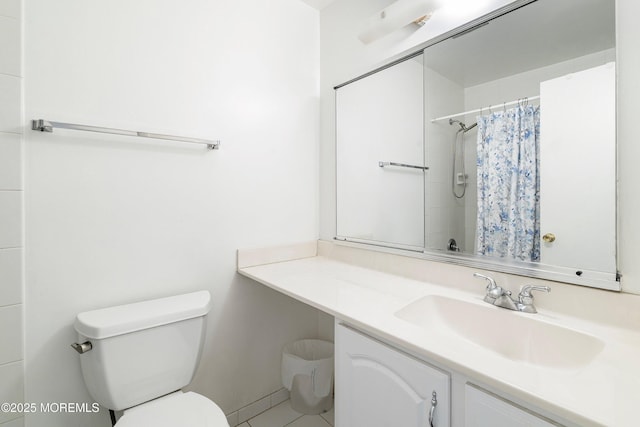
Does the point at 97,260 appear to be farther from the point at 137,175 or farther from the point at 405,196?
the point at 405,196

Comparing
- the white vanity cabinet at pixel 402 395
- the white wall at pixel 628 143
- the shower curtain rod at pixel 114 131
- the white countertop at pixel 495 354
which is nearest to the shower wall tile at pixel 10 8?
the shower curtain rod at pixel 114 131

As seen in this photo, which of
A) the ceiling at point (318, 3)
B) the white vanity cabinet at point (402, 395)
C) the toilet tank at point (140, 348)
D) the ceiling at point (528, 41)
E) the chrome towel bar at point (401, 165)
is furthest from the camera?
the ceiling at point (318, 3)

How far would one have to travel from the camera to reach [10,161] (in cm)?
102

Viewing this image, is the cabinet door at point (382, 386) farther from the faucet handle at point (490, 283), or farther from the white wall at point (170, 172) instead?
the white wall at point (170, 172)

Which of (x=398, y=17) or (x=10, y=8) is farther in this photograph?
(x=398, y=17)

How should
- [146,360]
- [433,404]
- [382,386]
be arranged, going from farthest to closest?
1. [146,360]
2. [382,386]
3. [433,404]

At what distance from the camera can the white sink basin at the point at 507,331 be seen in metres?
0.85

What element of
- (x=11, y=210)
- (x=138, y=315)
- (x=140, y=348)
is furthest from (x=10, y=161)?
(x=140, y=348)

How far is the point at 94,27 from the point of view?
45.9 inches

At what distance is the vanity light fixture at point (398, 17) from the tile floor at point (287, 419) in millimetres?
2007

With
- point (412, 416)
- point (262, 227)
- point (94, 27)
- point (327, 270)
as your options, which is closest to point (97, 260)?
point (262, 227)

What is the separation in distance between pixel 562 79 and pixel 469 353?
96 centimetres

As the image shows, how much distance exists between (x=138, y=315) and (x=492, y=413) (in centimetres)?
117

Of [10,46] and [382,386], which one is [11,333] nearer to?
[10,46]
